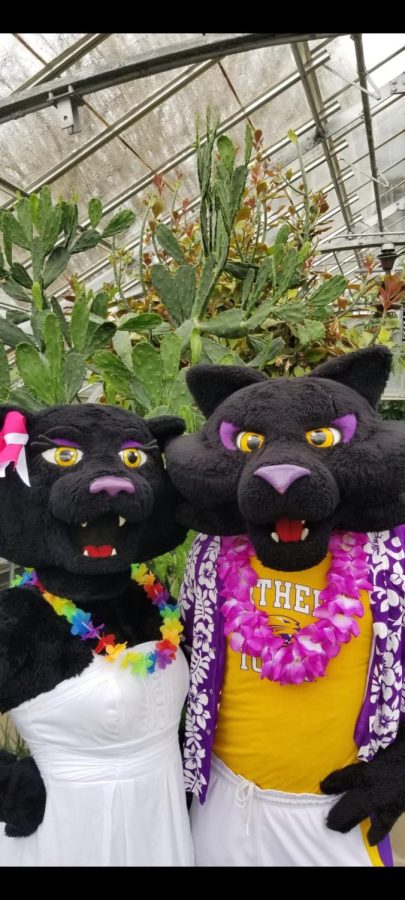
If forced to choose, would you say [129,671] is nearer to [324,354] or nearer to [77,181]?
[324,354]

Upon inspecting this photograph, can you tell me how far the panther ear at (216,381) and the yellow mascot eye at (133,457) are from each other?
14 centimetres

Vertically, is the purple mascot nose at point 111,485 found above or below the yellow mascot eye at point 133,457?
above

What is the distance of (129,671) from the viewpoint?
105cm

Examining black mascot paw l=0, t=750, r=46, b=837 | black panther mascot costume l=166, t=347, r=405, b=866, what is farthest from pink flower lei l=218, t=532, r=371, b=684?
black mascot paw l=0, t=750, r=46, b=837

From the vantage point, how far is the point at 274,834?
1.09 metres

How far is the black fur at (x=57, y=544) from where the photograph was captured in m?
0.98

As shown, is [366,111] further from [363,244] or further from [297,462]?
[297,462]

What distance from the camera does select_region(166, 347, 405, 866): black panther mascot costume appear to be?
99 centimetres

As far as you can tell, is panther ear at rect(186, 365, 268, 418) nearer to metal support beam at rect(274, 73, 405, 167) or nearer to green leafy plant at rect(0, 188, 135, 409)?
green leafy plant at rect(0, 188, 135, 409)

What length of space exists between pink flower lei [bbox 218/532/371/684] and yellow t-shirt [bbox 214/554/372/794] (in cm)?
2

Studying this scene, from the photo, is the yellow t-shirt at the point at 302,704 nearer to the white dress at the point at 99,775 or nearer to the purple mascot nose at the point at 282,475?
the white dress at the point at 99,775

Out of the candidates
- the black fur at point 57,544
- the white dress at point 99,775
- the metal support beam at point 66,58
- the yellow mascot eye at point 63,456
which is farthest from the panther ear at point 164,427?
the metal support beam at point 66,58

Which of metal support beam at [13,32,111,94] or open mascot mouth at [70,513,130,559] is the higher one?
metal support beam at [13,32,111,94]
